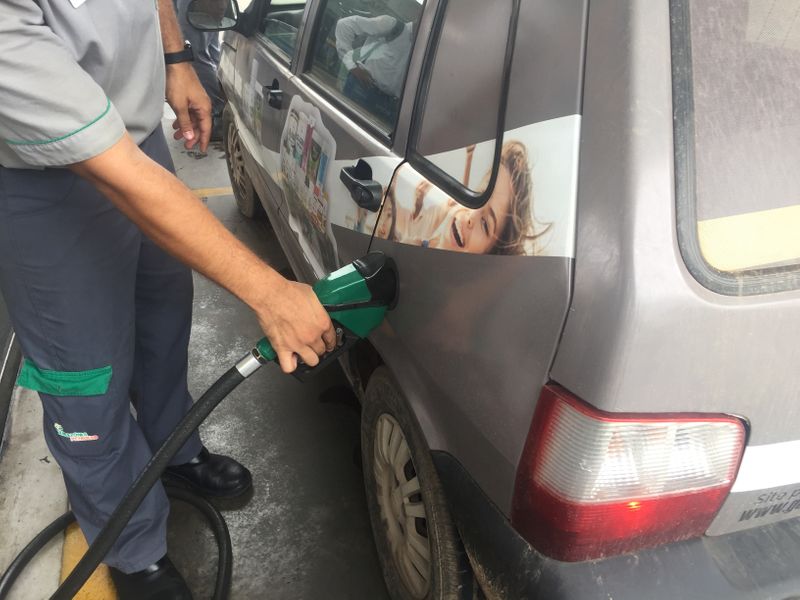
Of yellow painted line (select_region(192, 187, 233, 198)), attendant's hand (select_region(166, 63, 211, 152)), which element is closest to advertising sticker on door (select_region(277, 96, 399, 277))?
attendant's hand (select_region(166, 63, 211, 152))

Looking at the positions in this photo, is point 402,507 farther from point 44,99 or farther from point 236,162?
point 236,162

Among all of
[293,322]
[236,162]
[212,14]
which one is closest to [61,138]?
[293,322]

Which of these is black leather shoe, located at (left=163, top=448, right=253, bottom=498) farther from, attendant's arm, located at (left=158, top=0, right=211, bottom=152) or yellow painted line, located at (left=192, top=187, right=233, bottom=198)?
yellow painted line, located at (left=192, top=187, right=233, bottom=198)

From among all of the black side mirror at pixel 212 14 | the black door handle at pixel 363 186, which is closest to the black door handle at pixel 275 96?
the black side mirror at pixel 212 14

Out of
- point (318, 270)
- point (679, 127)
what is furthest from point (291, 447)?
point (679, 127)

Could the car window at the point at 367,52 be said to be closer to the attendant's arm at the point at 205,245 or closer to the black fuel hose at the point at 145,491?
the attendant's arm at the point at 205,245

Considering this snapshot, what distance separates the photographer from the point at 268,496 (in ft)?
7.32

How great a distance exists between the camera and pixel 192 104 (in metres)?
2.00

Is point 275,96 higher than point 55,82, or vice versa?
point 55,82

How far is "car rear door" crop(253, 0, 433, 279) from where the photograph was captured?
5.15 ft

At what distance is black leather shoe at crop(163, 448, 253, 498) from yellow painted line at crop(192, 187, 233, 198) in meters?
2.88

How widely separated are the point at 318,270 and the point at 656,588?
1.41 metres

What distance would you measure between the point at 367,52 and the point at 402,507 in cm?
137

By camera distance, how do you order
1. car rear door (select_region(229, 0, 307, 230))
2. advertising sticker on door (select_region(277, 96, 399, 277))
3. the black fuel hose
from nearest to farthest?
1. the black fuel hose
2. advertising sticker on door (select_region(277, 96, 399, 277))
3. car rear door (select_region(229, 0, 307, 230))
